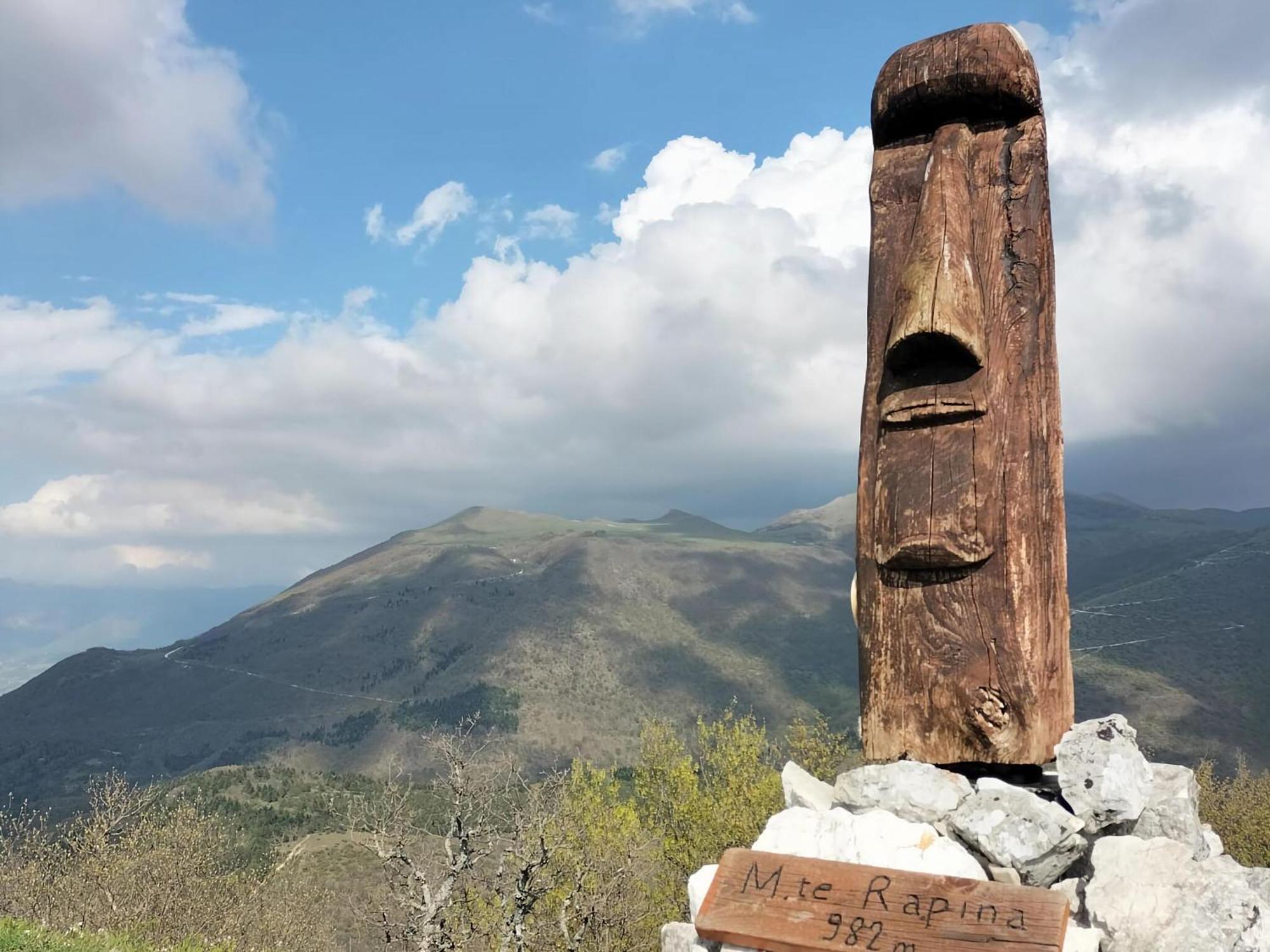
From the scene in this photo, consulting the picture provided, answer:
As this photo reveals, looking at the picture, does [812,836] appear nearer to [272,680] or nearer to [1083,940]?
[1083,940]

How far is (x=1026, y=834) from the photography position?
5.05 meters

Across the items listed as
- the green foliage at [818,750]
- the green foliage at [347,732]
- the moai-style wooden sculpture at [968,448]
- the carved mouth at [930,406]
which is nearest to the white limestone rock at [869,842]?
the moai-style wooden sculpture at [968,448]

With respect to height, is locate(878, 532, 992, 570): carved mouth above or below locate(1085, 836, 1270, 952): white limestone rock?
above

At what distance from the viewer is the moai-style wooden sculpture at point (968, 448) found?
596 centimetres

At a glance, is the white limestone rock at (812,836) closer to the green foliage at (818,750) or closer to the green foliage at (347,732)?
the green foliage at (818,750)

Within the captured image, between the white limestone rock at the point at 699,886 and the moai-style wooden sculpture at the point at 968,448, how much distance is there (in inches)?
57.0

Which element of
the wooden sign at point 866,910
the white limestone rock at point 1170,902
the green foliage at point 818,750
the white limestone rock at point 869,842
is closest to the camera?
the wooden sign at point 866,910

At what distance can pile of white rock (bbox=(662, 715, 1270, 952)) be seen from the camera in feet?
15.0

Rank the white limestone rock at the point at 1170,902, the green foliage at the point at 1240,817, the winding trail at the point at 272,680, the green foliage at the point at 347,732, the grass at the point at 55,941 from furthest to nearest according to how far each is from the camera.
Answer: the winding trail at the point at 272,680
the green foliage at the point at 347,732
the green foliage at the point at 1240,817
the grass at the point at 55,941
the white limestone rock at the point at 1170,902

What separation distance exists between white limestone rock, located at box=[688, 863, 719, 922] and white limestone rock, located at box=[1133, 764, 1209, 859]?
2.46 meters

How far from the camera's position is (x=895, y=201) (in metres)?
7.14

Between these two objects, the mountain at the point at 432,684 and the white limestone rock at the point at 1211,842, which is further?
the mountain at the point at 432,684

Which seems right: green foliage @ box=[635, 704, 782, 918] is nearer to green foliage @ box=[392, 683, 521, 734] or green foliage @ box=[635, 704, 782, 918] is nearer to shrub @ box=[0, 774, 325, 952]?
shrub @ box=[0, 774, 325, 952]

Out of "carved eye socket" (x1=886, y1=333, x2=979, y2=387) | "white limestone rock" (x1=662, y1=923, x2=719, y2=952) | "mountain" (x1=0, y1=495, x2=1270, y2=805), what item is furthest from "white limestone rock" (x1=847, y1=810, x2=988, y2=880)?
"mountain" (x1=0, y1=495, x2=1270, y2=805)
